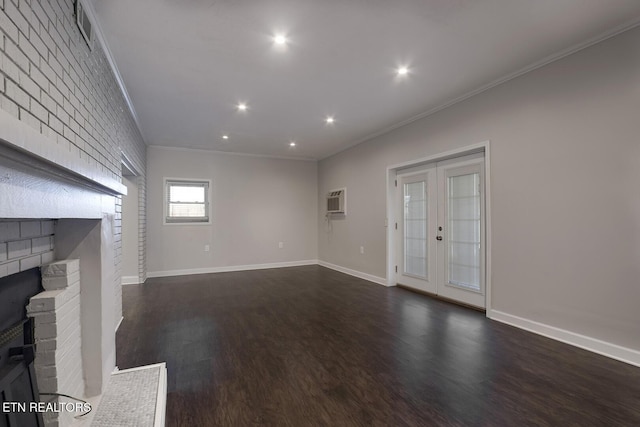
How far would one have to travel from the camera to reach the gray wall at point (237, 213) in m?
6.07

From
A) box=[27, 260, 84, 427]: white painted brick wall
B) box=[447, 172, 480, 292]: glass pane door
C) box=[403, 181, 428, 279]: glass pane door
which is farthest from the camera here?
box=[403, 181, 428, 279]: glass pane door

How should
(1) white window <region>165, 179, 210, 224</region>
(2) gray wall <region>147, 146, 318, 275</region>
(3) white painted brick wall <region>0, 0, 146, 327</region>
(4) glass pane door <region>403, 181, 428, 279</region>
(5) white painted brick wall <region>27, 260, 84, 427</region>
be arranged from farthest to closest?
(1) white window <region>165, 179, 210, 224</region> < (2) gray wall <region>147, 146, 318, 275</region> < (4) glass pane door <region>403, 181, 428, 279</region> < (5) white painted brick wall <region>27, 260, 84, 427</region> < (3) white painted brick wall <region>0, 0, 146, 327</region>

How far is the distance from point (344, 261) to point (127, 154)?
4372mm

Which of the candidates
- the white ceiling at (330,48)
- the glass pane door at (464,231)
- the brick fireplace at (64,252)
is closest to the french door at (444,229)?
the glass pane door at (464,231)

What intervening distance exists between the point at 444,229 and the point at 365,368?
2564mm

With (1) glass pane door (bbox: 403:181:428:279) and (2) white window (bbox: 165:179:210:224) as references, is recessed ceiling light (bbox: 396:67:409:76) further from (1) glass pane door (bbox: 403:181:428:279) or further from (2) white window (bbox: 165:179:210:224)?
(2) white window (bbox: 165:179:210:224)

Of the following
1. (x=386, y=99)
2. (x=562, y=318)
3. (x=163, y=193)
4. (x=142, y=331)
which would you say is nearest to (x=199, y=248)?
(x=163, y=193)

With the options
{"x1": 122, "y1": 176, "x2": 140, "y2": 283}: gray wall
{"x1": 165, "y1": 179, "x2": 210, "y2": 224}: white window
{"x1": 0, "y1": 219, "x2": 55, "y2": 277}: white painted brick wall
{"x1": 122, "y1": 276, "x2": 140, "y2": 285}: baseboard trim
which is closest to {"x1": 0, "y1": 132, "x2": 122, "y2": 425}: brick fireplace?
{"x1": 0, "y1": 219, "x2": 55, "y2": 277}: white painted brick wall

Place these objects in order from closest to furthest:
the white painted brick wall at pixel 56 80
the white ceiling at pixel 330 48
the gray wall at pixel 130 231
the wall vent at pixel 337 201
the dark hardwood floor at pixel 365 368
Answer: the white painted brick wall at pixel 56 80, the dark hardwood floor at pixel 365 368, the white ceiling at pixel 330 48, the gray wall at pixel 130 231, the wall vent at pixel 337 201

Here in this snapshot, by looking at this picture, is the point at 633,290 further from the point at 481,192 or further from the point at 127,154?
the point at 127,154

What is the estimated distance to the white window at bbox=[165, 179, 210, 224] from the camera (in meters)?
6.18

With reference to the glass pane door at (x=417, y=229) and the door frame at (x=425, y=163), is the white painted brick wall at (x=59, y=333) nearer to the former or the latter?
the door frame at (x=425, y=163)

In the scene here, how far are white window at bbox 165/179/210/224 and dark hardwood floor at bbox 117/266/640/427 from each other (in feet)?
8.45

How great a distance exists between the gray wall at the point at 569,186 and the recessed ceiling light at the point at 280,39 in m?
2.46
